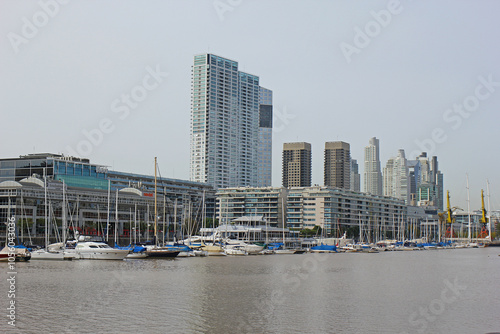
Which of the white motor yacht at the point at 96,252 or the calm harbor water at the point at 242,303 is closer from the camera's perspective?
the calm harbor water at the point at 242,303

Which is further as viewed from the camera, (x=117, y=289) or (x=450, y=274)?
(x=450, y=274)

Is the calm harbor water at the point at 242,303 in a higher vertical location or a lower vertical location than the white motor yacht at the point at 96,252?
lower

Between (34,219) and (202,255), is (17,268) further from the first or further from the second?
(34,219)

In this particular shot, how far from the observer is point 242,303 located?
4294cm

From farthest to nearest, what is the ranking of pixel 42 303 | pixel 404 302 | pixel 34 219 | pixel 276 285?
1. pixel 34 219
2. pixel 276 285
3. pixel 404 302
4. pixel 42 303

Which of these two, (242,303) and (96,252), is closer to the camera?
(242,303)

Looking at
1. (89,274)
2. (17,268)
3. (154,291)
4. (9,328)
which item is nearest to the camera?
(9,328)

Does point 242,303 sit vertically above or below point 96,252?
below

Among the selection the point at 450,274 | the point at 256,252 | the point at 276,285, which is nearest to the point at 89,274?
the point at 276,285

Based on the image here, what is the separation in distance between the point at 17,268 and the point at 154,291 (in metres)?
28.4

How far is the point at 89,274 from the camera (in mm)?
63062

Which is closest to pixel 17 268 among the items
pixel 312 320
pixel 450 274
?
pixel 312 320

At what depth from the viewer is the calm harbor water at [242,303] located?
34250 millimetres

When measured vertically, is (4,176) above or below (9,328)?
above
